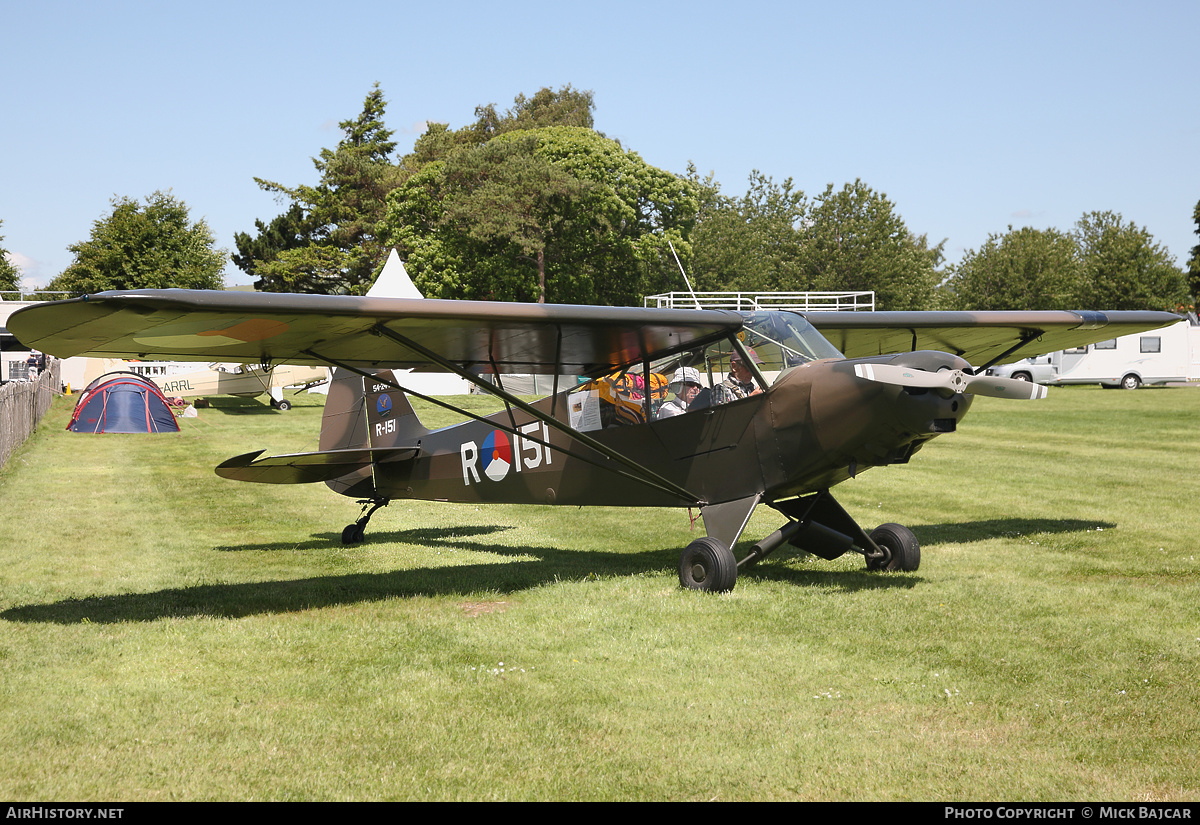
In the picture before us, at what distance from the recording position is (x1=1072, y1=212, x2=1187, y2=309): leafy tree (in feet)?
229

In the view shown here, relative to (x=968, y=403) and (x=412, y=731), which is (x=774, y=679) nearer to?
(x=412, y=731)

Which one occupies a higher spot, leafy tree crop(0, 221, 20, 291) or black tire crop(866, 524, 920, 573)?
leafy tree crop(0, 221, 20, 291)

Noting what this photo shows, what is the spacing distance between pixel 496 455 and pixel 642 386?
2020 mm

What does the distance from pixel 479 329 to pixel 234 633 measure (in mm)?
3035

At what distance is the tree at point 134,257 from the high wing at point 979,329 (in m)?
64.4

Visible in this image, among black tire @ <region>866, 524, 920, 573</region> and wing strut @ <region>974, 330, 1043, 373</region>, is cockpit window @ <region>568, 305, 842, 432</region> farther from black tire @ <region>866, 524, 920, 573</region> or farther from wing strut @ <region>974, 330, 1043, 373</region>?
wing strut @ <region>974, 330, 1043, 373</region>

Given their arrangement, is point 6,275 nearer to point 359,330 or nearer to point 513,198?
point 513,198

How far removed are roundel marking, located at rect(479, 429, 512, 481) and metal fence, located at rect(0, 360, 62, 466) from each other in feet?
40.6

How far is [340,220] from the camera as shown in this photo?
219ft

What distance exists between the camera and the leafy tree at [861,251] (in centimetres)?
7081

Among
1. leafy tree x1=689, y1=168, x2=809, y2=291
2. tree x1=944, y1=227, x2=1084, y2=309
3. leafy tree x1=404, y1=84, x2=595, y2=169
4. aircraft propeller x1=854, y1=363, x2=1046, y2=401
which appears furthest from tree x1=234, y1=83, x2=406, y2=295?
aircraft propeller x1=854, y1=363, x2=1046, y2=401

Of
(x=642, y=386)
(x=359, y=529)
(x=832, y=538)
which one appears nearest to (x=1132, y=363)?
(x=832, y=538)

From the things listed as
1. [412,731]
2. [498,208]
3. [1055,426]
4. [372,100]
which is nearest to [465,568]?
[412,731]

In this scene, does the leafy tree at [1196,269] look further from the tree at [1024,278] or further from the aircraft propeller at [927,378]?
the aircraft propeller at [927,378]
